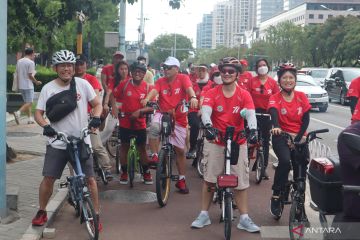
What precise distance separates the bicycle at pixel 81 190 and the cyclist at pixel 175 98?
2245 millimetres

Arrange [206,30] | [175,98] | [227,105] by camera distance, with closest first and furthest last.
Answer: [227,105], [175,98], [206,30]

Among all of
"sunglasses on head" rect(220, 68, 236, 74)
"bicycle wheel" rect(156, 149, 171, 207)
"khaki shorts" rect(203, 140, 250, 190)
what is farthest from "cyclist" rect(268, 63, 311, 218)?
"bicycle wheel" rect(156, 149, 171, 207)

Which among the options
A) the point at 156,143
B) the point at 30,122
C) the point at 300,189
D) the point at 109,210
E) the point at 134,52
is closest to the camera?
the point at 300,189

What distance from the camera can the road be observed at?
6266 mm

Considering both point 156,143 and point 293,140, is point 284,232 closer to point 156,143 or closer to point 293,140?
point 293,140

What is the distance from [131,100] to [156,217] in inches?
87.4

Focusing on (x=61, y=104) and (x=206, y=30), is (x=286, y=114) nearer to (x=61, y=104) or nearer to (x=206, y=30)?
(x=61, y=104)

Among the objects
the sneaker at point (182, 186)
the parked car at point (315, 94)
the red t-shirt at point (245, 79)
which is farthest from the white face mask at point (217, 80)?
the parked car at point (315, 94)

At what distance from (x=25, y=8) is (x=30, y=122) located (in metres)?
5.79

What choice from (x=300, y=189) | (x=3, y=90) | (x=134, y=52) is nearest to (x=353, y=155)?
(x=300, y=189)

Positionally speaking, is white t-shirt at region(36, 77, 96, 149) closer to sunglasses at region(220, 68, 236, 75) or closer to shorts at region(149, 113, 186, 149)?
sunglasses at region(220, 68, 236, 75)

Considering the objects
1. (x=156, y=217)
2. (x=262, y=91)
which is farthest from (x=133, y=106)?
(x=262, y=91)

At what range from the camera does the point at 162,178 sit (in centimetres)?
750

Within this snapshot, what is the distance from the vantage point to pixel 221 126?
641 cm
